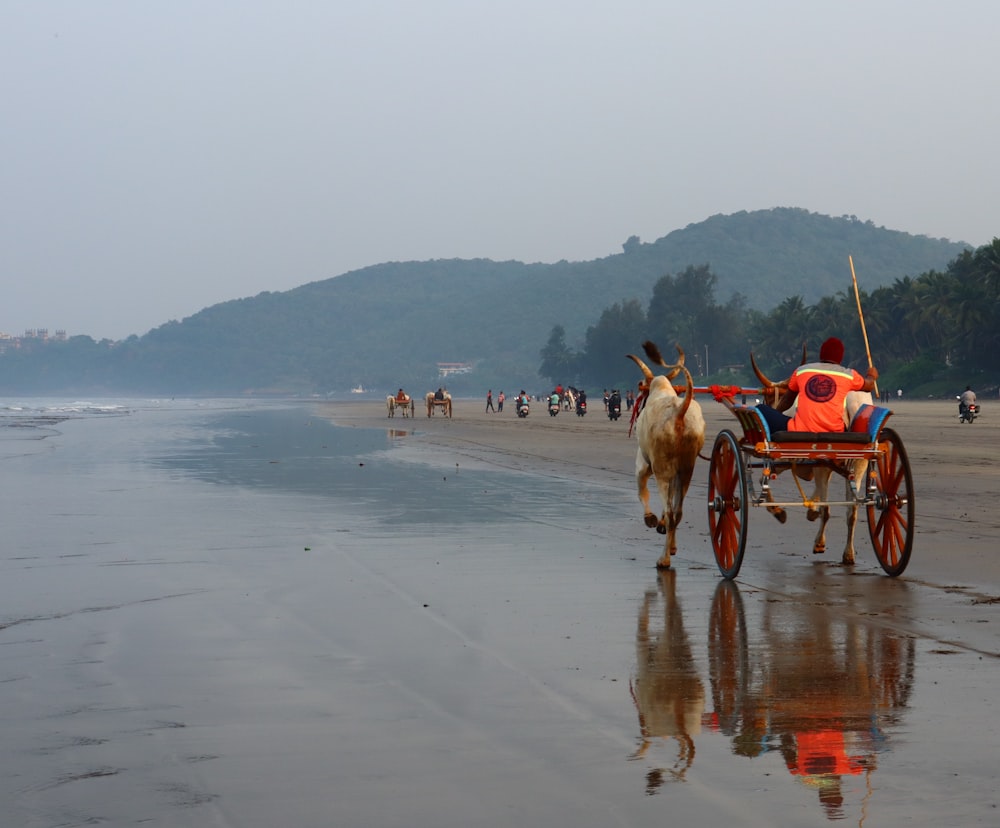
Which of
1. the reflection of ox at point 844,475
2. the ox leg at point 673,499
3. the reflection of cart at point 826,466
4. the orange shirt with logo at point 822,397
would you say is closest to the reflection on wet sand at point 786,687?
the reflection of cart at point 826,466

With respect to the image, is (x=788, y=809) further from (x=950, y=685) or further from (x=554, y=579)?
(x=554, y=579)

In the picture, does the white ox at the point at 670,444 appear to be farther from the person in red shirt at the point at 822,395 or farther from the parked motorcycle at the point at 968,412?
the parked motorcycle at the point at 968,412

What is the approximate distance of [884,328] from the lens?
137 metres

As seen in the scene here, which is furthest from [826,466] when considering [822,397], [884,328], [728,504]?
[884,328]

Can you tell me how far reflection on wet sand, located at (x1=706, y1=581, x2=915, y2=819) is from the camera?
544 centimetres

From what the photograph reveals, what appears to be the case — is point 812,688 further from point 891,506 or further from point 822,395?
point 822,395

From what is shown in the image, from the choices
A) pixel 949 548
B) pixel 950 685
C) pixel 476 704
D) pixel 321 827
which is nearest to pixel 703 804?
pixel 321 827

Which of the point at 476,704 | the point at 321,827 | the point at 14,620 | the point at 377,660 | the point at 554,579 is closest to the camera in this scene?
the point at 321,827

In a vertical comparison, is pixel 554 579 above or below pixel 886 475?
below

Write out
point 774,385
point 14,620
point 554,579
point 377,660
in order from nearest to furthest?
point 377,660, point 14,620, point 554,579, point 774,385

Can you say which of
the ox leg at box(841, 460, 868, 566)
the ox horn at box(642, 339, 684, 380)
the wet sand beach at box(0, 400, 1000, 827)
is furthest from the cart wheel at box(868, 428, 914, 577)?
the ox horn at box(642, 339, 684, 380)

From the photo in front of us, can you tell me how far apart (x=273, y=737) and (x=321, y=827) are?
1.31 meters

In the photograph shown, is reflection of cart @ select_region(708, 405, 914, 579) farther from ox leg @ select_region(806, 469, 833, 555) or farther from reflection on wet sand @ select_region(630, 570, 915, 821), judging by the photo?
reflection on wet sand @ select_region(630, 570, 915, 821)

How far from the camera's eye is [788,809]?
4.75 metres
